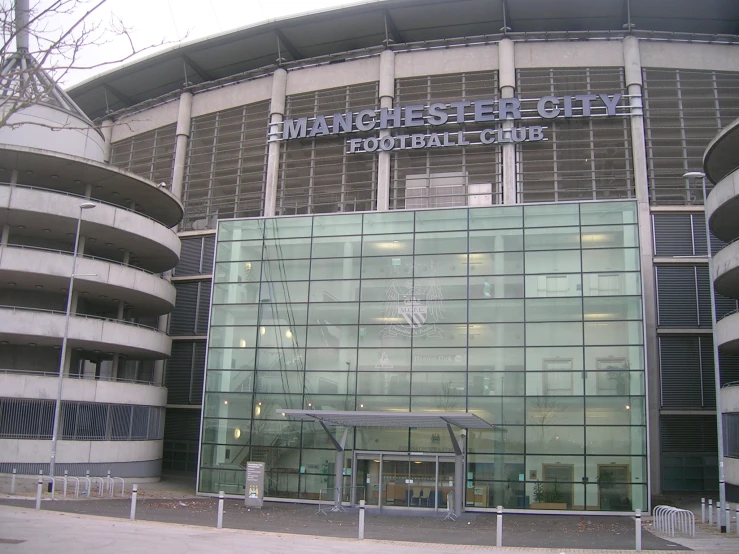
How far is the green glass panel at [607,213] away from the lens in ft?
108

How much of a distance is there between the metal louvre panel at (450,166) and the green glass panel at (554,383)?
44.7 ft

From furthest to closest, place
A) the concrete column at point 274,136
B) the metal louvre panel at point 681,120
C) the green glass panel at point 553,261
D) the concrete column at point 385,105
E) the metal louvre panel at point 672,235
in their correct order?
the concrete column at point 274,136
the concrete column at point 385,105
the metal louvre panel at point 681,120
the metal louvre panel at point 672,235
the green glass panel at point 553,261

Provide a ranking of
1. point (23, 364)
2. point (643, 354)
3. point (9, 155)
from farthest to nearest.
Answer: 1. point (23, 364)
2. point (9, 155)
3. point (643, 354)

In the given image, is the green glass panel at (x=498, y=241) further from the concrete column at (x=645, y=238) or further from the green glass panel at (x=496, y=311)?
the concrete column at (x=645, y=238)

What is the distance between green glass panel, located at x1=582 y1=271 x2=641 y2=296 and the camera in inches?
1255

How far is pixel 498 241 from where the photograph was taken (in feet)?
111

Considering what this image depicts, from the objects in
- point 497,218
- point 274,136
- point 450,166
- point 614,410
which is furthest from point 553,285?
point 274,136

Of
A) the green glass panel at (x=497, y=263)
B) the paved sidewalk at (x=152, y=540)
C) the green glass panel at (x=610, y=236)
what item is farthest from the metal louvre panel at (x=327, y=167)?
the paved sidewalk at (x=152, y=540)

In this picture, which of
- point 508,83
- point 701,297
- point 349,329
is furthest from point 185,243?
point 701,297

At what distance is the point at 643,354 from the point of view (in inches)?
1222

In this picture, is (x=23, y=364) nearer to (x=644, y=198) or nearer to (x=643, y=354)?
(x=643, y=354)

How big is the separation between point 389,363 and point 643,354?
35.7 feet

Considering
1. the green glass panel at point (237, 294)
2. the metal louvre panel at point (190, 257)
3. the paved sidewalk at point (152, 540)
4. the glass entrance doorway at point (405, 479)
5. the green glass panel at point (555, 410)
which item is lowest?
the paved sidewalk at point (152, 540)

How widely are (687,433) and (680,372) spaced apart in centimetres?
318
